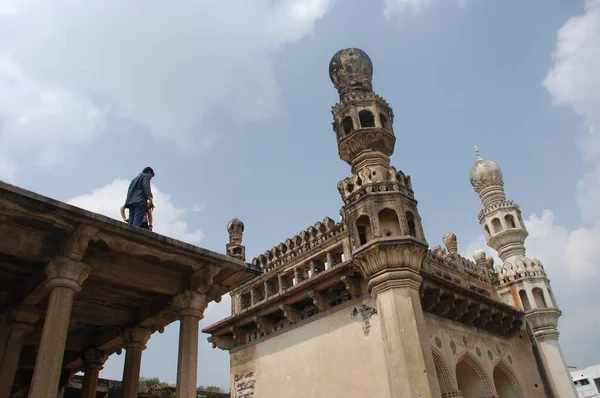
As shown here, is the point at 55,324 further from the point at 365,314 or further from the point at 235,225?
the point at 235,225

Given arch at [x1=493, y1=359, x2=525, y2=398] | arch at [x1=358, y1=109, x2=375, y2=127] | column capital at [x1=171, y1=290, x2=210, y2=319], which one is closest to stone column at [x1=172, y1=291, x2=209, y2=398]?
column capital at [x1=171, y1=290, x2=210, y2=319]

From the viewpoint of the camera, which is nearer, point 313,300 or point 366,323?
point 366,323

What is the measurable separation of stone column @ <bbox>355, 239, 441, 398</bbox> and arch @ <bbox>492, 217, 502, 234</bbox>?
11.9m

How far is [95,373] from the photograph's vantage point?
9484 mm

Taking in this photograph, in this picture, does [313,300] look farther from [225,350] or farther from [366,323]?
[225,350]

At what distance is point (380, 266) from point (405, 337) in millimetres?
1919

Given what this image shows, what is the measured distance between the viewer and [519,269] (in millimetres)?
21531

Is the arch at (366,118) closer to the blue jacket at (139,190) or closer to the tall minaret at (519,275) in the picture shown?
the blue jacket at (139,190)

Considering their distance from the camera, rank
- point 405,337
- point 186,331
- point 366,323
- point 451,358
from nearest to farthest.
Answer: point 186,331, point 405,337, point 366,323, point 451,358

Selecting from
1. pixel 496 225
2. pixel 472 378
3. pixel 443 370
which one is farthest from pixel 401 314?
pixel 496 225

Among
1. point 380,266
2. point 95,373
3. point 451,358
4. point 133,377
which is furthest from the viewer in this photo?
point 451,358

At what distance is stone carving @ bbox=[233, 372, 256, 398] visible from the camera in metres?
17.0

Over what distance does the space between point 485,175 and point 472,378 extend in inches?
459

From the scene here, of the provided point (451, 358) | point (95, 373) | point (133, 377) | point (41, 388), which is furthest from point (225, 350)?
point (41, 388)
